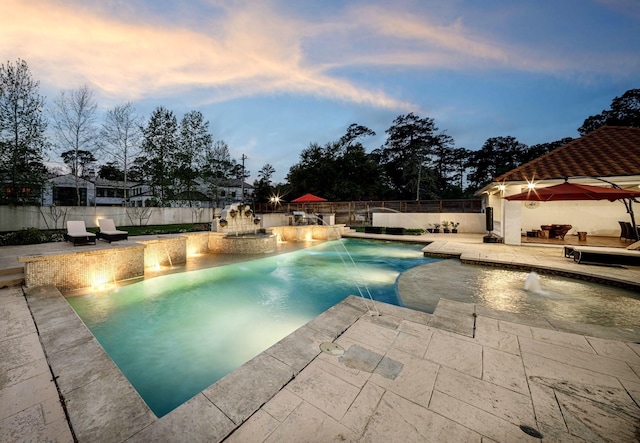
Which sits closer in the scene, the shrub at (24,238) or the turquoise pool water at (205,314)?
the turquoise pool water at (205,314)

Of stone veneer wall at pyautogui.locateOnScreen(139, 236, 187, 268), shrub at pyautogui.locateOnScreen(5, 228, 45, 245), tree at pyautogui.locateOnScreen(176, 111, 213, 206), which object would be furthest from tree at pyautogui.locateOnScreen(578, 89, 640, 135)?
shrub at pyautogui.locateOnScreen(5, 228, 45, 245)

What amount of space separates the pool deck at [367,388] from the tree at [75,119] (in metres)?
19.4

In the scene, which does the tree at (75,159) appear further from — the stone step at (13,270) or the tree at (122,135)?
the stone step at (13,270)

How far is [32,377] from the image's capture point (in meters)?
2.20

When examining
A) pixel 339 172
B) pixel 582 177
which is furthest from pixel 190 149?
pixel 582 177

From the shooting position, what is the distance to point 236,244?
1052cm

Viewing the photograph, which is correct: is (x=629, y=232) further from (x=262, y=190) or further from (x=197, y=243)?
(x=262, y=190)

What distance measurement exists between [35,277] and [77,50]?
9.57 m

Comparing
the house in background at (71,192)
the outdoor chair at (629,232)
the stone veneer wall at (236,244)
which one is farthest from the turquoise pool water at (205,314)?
the house in background at (71,192)

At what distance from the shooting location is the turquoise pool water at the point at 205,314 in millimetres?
3492

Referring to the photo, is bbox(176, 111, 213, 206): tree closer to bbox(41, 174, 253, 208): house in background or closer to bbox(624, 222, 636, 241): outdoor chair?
Result: bbox(41, 174, 253, 208): house in background

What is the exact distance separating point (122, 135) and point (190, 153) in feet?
15.6

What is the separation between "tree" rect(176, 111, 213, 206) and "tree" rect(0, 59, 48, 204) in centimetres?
812

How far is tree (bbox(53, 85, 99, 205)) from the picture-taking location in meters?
15.7
